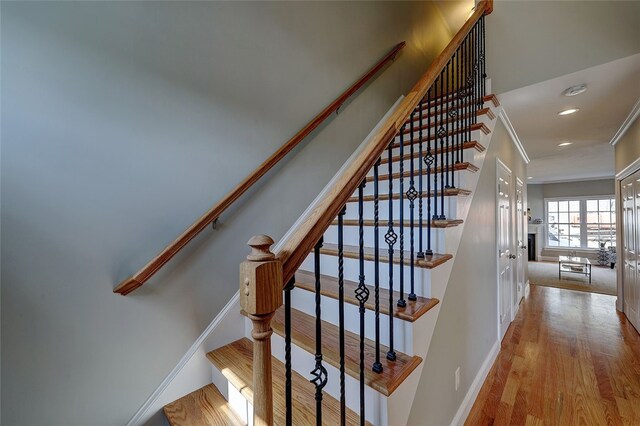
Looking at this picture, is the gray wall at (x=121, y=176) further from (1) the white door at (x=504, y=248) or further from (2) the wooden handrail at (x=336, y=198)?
(1) the white door at (x=504, y=248)

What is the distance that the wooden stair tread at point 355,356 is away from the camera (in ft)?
3.13

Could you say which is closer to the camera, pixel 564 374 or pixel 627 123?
pixel 564 374

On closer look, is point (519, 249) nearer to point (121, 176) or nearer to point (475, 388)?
point (475, 388)

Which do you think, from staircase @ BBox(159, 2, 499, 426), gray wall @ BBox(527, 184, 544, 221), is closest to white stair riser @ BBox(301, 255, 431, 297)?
staircase @ BBox(159, 2, 499, 426)

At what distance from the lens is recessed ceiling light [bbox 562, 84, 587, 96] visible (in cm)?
223

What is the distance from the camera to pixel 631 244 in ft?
10.1

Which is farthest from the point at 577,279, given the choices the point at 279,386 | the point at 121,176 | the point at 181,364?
the point at 121,176

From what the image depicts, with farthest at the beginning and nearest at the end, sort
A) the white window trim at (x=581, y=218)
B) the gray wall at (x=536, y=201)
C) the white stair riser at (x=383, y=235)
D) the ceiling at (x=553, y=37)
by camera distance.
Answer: the gray wall at (x=536, y=201)
the white window trim at (x=581, y=218)
the ceiling at (x=553, y=37)
the white stair riser at (x=383, y=235)

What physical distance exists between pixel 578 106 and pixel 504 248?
1.54 meters

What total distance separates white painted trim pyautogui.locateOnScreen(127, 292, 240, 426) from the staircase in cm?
10

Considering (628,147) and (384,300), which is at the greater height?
(628,147)

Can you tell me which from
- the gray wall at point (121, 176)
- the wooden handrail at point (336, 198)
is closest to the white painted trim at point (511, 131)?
the wooden handrail at point (336, 198)

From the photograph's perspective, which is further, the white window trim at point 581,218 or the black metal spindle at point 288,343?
the white window trim at point 581,218

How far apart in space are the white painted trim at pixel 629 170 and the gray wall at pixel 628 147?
51 millimetres
